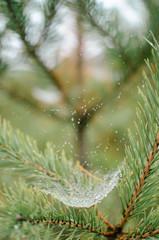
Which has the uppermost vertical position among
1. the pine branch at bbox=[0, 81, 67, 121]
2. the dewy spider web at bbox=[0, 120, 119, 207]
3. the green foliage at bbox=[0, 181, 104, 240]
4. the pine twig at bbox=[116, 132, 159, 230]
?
the pine twig at bbox=[116, 132, 159, 230]

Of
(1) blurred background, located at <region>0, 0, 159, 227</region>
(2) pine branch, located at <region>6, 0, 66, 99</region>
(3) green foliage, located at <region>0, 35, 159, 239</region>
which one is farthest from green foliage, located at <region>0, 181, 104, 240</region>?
(2) pine branch, located at <region>6, 0, 66, 99</region>

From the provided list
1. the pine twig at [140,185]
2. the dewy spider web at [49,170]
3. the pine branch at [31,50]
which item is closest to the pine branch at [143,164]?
the pine twig at [140,185]

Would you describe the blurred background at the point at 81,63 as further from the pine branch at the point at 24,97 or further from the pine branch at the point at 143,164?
the pine branch at the point at 143,164

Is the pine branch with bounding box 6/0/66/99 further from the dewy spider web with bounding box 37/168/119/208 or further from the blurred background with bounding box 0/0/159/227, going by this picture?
the dewy spider web with bounding box 37/168/119/208

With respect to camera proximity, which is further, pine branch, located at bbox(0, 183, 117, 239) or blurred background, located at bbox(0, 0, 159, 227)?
blurred background, located at bbox(0, 0, 159, 227)

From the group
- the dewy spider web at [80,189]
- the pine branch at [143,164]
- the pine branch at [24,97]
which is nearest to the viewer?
the pine branch at [143,164]

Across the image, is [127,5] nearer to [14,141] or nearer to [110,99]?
[110,99]
